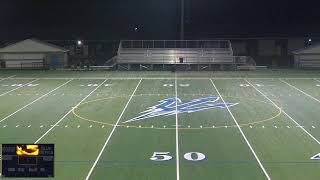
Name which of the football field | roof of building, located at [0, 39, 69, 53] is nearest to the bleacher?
roof of building, located at [0, 39, 69, 53]

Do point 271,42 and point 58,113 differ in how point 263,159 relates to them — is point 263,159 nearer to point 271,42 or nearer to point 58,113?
point 58,113

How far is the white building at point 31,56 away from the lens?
44.9 meters

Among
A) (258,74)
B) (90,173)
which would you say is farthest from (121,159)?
(258,74)

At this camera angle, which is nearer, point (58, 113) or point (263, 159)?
point (263, 159)

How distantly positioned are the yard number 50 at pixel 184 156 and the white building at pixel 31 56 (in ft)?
100

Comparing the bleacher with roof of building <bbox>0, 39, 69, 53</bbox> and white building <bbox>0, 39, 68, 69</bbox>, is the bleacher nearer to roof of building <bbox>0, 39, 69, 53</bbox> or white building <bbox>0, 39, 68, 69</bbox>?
white building <bbox>0, 39, 68, 69</bbox>

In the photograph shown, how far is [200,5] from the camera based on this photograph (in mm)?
51500

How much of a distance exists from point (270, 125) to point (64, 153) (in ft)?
25.2

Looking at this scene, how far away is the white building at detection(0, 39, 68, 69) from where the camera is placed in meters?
44.9

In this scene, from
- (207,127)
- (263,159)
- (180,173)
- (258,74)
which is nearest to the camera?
(180,173)
